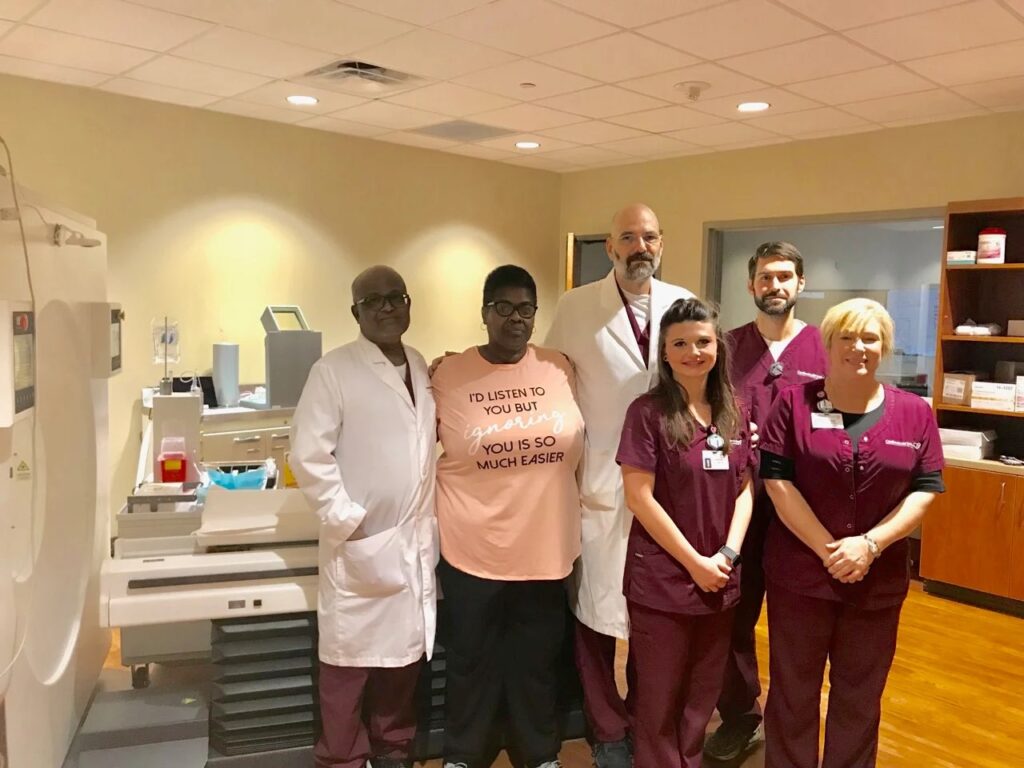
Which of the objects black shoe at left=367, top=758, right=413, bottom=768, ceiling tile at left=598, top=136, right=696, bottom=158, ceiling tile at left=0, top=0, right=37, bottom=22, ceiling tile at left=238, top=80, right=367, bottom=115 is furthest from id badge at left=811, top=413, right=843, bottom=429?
ceiling tile at left=598, top=136, right=696, bottom=158

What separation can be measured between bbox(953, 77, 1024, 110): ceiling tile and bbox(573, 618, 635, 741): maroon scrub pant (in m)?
3.14

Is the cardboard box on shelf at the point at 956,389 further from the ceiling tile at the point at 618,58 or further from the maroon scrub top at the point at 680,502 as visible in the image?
the maroon scrub top at the point at 680,502

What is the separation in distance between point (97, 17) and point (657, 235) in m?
2.35

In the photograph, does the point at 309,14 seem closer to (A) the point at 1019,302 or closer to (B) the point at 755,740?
(B) the point at 755,740

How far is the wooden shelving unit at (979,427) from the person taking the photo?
157 inches

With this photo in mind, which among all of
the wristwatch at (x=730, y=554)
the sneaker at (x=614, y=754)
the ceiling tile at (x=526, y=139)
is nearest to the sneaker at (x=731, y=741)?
the sneaker at (x=614, y=754)

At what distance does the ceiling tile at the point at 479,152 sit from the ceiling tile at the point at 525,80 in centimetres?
150

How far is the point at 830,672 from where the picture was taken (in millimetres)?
2201

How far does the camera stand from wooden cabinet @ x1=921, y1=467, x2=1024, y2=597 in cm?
398

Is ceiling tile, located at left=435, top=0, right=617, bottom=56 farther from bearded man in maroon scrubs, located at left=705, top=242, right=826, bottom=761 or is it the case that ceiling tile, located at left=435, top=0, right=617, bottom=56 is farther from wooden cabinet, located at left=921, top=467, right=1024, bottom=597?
wooden cabinet, located at left=921, top=467, right=1024, bottom=597

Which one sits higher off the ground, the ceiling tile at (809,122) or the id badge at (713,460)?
the ceiling tile at (809,122)

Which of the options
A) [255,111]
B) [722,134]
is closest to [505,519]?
[255,111]

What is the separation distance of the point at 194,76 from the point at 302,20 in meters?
1.13

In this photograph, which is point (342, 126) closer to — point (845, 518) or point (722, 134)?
point (722, 134)
